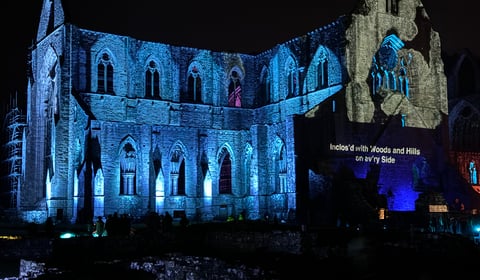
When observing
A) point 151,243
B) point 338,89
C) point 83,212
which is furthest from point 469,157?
point 151,243

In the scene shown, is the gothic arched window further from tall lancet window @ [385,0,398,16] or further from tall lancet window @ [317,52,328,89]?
tall lancet window @ [385,0,398,16]

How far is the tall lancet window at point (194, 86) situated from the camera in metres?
49.8

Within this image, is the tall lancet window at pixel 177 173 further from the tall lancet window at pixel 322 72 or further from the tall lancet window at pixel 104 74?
the tall lancet window at pixel 322 72

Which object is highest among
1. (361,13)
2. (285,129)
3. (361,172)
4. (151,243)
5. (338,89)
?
(361,13)

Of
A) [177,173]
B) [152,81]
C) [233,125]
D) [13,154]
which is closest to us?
[177,173]

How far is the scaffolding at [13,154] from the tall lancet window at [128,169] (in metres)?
12.1

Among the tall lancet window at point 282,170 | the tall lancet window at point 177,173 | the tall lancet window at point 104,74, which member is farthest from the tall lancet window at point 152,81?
the tall lancet window at point 282,170

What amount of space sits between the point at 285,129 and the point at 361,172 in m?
5.32

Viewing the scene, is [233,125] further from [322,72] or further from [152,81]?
[322,72]

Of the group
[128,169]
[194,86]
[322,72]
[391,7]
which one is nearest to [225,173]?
[194,86]

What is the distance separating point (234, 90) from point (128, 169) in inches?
492

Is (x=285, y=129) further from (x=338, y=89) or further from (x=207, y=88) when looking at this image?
(x=207, y=88)

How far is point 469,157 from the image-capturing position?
52.6 meters

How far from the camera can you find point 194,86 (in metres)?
50.0
